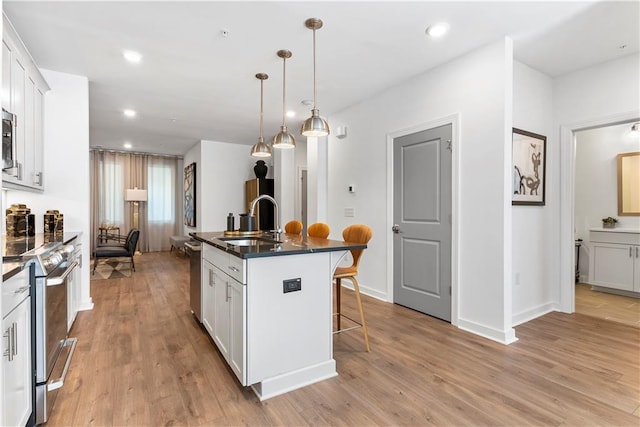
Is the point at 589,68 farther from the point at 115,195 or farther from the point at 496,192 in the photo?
the point at 115,195

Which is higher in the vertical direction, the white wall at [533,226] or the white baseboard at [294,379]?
the white wall at [533,226]

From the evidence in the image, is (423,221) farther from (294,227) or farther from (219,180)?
(219,180)

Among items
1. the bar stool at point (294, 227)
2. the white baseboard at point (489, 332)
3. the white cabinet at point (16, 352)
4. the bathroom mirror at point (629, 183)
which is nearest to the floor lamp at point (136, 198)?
the bar stool at point (294, 227)

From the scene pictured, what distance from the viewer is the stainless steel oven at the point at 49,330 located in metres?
1.82

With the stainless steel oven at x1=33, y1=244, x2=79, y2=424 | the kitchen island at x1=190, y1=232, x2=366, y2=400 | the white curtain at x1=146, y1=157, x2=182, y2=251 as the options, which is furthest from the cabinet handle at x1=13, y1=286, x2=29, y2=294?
the white curtain at x1=146, y1=157, x2=182, y2=251

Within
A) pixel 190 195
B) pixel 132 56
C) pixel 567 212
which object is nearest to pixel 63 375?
pixel 132 56

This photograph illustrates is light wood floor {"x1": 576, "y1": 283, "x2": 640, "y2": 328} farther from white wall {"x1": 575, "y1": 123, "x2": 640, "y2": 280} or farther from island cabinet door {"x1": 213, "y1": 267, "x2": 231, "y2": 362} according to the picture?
island cabinet door {"x1": 213, "y1": 267, "x2": 231, "y2": 362}

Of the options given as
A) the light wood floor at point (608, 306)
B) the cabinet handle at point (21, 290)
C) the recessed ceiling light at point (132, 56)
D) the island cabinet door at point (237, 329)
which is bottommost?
the light wood floor at point (608, 306)

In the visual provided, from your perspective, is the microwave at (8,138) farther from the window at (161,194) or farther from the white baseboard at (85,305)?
the window at (161,194)

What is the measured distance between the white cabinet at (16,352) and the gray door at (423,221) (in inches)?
128

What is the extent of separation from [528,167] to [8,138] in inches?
178

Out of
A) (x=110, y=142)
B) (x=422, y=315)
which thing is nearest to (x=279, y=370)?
(x=422, y=315)

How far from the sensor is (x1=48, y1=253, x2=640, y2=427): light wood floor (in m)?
1.92

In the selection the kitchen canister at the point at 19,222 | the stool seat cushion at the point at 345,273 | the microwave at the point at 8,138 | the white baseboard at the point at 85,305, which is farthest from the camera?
the white baseboard at the point at 85,305
